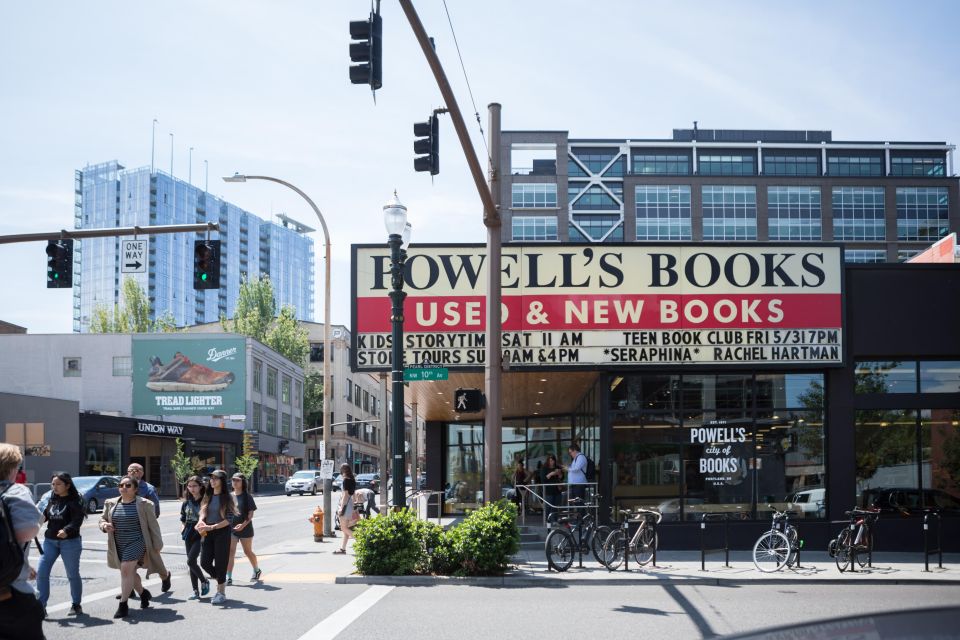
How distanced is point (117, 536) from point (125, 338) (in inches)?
2248

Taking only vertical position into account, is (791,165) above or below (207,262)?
above

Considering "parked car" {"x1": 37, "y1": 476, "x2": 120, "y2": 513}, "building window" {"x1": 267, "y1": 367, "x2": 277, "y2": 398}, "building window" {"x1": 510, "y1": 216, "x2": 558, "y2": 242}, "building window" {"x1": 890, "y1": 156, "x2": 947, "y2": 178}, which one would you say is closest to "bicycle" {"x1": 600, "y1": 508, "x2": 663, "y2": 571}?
"parked car" {"x1": 37, "y1": 476, "x2": 120, "y2": 513}

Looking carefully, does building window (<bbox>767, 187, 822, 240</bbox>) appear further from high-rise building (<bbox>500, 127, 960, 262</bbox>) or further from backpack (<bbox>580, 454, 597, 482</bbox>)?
backpack (<bbox>580, 454, 597, 482</bbox>)

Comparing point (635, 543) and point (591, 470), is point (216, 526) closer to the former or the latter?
point (635, 543)

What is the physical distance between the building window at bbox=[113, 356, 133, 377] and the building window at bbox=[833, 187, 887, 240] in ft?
191

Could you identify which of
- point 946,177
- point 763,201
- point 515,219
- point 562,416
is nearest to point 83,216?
point 515,219

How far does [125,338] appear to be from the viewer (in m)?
65.9

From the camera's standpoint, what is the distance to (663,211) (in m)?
86.2

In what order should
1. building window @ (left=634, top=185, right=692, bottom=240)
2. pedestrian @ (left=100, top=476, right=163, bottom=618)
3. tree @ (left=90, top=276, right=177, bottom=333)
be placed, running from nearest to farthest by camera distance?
pedestrian @ (left=100, top=476, right=163, bottom=618) → tree @ (left=90, top=276, right=177, bottom=333) → building window @ (left=634, top=185, right=692, bottom=240)

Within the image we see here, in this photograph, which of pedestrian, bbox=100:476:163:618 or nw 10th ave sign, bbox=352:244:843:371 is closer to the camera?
pedestrian, bbox=100:476:163:618

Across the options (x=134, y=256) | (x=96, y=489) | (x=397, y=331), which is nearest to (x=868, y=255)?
(x=96, y=489)

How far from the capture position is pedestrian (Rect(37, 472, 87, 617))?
38.8 feet

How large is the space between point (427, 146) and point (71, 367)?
6067cm

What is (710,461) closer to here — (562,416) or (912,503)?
(912,503)
